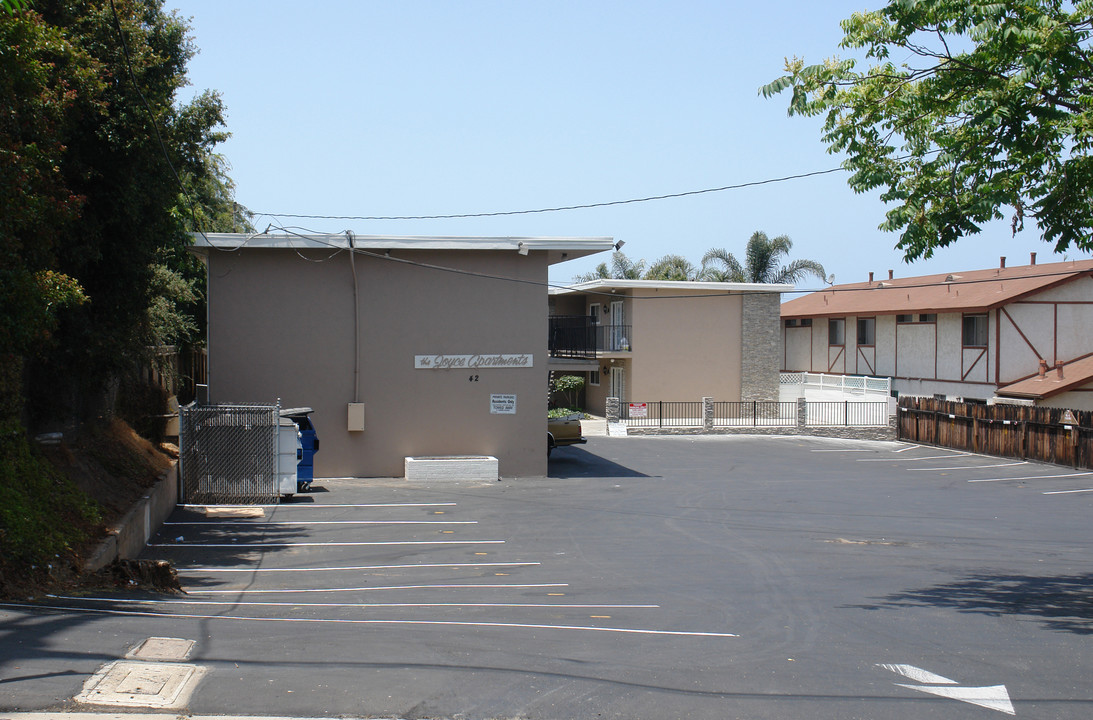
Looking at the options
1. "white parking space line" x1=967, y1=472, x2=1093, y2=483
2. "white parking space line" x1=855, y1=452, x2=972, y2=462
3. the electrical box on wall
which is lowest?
"white parking space line" x1=967, y1=472, x2=1093, y2=483

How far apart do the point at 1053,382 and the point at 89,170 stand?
112 feet

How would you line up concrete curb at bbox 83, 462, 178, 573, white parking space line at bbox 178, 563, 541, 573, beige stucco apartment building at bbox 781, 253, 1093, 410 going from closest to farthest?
concrete curb at bbox 83, 462, 178, 573 → white parking space line at bbox 178, 563, 541, 573 → beige stucco apartment building at bbox 781, 253, 1093, 410

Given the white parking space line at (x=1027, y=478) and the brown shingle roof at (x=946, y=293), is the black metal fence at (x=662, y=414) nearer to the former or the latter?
the brown shingle roof at (x=946, y=293)

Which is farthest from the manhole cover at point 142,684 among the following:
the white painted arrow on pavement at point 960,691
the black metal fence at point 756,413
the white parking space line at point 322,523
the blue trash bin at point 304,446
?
the black metal fence at point 756,413

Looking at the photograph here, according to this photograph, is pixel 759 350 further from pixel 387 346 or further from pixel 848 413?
pixel 387 346

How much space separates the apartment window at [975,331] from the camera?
38.4 m

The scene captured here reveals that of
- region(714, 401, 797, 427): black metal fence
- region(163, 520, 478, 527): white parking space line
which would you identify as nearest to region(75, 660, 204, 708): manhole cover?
region(163, 520, 478, 527): white parking space line

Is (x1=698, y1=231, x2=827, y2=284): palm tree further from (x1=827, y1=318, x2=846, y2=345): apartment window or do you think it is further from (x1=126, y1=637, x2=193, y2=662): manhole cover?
(x1=126, y1=637, x2=193, y2=662): manhole cover

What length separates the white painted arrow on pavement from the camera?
6.18 metres

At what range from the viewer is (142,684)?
554cm

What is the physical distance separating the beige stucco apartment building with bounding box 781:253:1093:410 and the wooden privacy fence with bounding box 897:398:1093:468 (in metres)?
4.76

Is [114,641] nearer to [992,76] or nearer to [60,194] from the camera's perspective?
[60,194]

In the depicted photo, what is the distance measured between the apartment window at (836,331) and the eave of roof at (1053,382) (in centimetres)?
1179

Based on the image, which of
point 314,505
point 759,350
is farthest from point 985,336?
point 314,505
